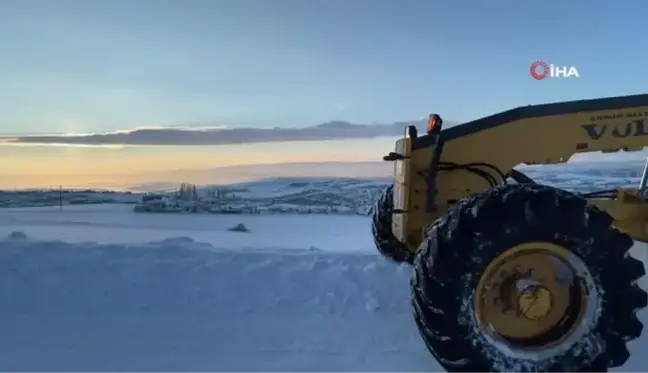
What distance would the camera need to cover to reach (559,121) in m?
5.41

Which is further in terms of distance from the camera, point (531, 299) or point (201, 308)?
point (201, 308)

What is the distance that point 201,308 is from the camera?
6.17 metres

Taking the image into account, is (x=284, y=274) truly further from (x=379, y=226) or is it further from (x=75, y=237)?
(x=75, y=237)

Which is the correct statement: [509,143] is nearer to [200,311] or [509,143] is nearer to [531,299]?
[531,299]

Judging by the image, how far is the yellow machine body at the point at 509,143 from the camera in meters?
5.39

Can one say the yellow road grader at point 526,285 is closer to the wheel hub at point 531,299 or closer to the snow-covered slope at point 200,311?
the wheel hub at point 531,299

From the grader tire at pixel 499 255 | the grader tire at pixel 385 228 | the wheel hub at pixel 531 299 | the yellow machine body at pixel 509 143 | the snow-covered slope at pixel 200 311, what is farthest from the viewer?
the grader tire at pixel 385 228

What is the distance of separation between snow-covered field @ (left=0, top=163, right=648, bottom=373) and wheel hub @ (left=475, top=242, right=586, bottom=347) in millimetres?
647

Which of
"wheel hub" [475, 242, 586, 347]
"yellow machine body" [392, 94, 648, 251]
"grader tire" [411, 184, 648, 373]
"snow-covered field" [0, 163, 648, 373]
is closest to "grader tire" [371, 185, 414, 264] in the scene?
"snow-covered field" [0, 163, 648, 373]

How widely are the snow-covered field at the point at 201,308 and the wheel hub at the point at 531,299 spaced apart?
2.12 ft

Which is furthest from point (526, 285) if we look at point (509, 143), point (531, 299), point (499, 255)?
point (509, 143)

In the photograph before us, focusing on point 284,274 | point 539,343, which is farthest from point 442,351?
point 284,274

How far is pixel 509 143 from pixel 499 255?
5.10 ft

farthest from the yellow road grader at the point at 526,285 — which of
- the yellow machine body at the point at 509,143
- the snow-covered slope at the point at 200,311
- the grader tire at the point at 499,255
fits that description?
the yellow machine body at the point at 509,143
